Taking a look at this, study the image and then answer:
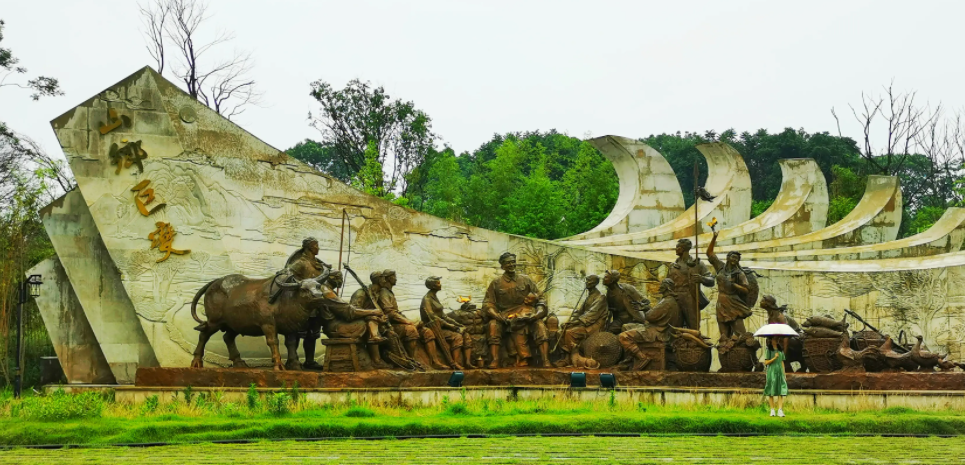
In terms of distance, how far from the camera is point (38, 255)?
91.6ft

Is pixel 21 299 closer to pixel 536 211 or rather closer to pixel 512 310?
pixel 512 310

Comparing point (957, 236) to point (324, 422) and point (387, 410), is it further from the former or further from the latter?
point (324, 422)

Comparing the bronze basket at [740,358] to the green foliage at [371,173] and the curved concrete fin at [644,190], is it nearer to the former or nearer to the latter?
the curved concrete fin at [644,190]

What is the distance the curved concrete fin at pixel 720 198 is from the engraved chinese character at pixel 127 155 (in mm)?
9552

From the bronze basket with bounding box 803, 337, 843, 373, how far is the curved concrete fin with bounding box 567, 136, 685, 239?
29.8 ft

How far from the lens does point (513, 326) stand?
753 inches

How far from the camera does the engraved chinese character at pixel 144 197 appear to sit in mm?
20141

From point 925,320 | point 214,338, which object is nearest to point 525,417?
point 214,338

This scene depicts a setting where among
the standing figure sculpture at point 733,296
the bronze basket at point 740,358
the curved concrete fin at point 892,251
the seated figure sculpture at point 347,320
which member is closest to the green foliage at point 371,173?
the curved concrete fin at point 892,251

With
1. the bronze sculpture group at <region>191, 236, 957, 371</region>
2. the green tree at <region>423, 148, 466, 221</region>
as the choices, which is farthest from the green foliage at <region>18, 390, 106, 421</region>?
the green tree at <region>423, 148, 466, 221</region>

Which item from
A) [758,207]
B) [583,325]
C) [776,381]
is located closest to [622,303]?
[583,325]

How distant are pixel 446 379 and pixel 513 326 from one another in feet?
5.57

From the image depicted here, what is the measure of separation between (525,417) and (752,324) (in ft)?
32.0

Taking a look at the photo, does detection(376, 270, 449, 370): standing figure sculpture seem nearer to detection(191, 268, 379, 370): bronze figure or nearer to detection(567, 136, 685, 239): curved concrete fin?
detection(191, 268, 379, 370): bronze figure
